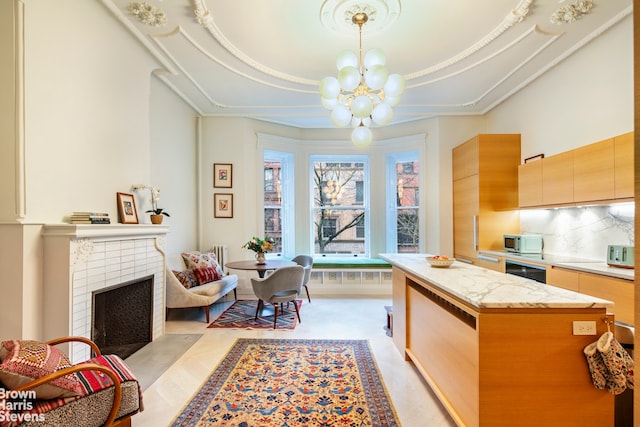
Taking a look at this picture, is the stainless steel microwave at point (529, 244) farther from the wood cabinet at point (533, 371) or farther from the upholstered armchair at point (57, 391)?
the upholstered armchair at point (57, 391)

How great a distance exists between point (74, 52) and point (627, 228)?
4.95 meters

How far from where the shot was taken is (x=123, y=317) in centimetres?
304

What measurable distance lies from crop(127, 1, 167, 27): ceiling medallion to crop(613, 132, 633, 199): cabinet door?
4.09 metres

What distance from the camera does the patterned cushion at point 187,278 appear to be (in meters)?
4.01

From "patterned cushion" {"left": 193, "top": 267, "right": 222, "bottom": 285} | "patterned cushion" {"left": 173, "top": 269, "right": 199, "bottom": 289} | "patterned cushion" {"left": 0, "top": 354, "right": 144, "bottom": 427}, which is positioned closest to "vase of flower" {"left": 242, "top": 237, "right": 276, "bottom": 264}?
"patterned cushion" {"left": 193, "top": 267, "right": 222, "bottom": 285}

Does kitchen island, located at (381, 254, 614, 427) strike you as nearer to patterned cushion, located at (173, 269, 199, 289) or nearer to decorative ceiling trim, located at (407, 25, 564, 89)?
decorative ceiling trim, located at (407, 25, 564, 89)

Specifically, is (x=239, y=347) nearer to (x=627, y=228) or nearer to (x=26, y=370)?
(x=26, y=370)

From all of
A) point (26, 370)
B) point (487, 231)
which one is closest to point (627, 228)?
point (487, 231)

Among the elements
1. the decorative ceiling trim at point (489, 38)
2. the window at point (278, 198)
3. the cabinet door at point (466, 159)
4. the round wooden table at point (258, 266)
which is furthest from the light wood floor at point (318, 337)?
the decorative ceiling trim at point (489, 38)

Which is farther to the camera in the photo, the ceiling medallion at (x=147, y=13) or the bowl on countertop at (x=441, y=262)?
the ceiling medallion at (x=147, y=13)

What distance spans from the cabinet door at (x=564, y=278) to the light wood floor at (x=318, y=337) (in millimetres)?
1641

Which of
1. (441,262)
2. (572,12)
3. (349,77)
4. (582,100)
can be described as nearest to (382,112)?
(349,77)

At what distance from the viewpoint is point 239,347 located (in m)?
3.19

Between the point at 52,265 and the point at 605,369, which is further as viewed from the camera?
the point at 52,265
